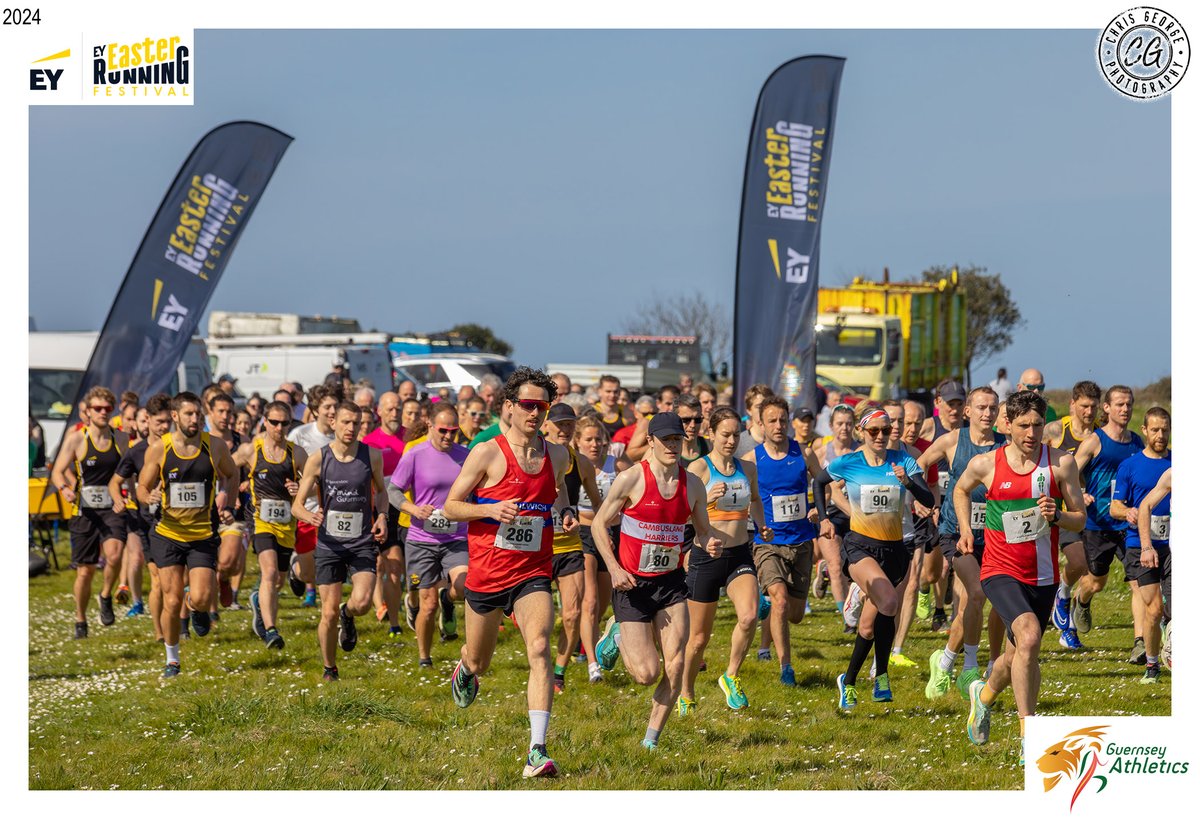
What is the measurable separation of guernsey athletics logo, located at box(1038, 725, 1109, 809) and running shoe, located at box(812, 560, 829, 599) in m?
7.33

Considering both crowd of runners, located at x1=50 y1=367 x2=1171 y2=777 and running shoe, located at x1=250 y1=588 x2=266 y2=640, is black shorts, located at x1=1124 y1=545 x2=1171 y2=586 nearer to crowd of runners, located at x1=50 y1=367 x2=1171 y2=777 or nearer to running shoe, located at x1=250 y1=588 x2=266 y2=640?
crowd of runners, located at x1=50 y1=367 x2=1171 y2=777

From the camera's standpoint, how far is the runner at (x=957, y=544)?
9789 millimetres

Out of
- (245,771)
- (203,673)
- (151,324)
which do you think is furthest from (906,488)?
(151,324)

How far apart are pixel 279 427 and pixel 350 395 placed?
5716 mm

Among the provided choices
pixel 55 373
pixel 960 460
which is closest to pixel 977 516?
pixel 960 460

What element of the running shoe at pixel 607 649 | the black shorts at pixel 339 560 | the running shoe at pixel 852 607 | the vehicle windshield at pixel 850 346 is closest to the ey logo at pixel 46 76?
the black shorts at pixel 339 560

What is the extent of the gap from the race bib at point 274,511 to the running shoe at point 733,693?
13.1 ft

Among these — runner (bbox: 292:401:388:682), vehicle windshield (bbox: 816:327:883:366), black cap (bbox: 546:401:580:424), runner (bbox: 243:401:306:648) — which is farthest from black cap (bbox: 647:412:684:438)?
vehicle windshield (bbox: 816:327:883:366)

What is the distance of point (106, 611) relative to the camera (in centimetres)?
1416

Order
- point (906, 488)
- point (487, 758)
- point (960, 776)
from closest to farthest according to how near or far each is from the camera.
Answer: point (960, 776) < point (487, 758) < point (906, 488)

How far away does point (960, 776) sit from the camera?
795 centimetres

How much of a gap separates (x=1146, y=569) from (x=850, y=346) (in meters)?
19.1

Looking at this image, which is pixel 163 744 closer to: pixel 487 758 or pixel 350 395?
pixel 487 758

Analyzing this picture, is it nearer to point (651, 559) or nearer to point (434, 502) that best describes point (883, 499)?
point (651, 559)
